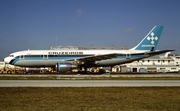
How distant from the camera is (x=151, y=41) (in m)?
40.9

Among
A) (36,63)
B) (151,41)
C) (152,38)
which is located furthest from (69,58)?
(152,38)

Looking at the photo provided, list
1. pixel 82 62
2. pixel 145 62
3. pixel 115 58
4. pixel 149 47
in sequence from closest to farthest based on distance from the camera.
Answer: pixel 82 62 < pixel 115 58 < pixel 149 47 < pixel 145 62

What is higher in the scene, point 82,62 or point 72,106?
point 82,62

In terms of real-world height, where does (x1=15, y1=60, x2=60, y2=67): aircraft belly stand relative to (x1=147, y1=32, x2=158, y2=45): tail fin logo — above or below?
below

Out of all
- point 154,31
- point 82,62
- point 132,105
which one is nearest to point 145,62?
point 154,31

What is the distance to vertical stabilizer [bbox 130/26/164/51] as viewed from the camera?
1607 inches

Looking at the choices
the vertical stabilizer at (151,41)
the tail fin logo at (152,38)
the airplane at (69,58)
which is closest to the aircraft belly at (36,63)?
the airplane at (69,58)

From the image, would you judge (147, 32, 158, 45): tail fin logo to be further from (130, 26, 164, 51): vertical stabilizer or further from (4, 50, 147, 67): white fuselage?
(4, 50, 147, 67): white fuselage

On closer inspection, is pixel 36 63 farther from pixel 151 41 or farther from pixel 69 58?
pixel 151 41

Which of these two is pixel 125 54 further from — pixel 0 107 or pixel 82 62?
pixel 0 107

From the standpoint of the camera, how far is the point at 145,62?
83.1m

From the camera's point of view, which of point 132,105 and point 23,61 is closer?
point 132,105

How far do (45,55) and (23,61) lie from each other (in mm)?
3666

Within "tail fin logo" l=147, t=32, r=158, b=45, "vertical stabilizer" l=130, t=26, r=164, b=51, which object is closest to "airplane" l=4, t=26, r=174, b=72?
"vertical stabilizer" l=130, t=26, r=164, b=51
